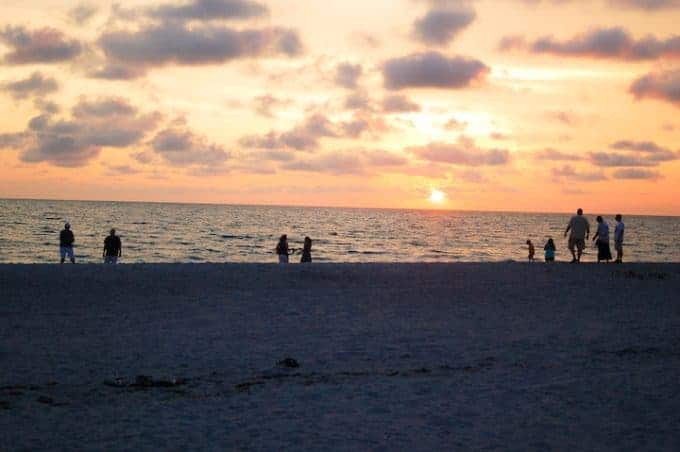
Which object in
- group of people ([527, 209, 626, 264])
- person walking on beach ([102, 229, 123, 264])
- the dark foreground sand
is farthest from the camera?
person walking on beach ([102, 229, 123, 264])

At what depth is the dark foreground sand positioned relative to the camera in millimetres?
7145

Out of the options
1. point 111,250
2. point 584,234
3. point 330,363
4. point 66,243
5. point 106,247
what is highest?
point 584,234

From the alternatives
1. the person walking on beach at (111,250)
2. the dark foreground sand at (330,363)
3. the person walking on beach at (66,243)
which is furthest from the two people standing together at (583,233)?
the person walking on beach at (66,243)

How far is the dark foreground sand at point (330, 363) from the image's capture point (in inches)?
281

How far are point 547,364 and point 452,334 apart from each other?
255 cm

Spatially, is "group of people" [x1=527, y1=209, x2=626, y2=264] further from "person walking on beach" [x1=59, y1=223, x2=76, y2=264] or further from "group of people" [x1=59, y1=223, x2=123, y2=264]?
"person walking on beach" [x1=59, y1=223, x2=76, y2=264]

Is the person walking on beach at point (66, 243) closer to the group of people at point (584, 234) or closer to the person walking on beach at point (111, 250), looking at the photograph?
the person walking on beach at point (111, 250)

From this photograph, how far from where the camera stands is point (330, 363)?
10352 millimetres

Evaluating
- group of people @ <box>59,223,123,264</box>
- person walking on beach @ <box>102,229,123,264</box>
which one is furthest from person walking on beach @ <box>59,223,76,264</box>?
person walking on beach @ <box>102,229,123,264</box>

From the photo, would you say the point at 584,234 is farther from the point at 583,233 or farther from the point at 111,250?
the point at 111,250

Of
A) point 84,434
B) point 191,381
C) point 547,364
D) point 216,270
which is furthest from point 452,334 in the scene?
point 216,270

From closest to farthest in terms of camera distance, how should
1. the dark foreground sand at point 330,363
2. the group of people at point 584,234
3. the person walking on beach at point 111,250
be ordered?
the dark foreground sand at point 330,363 < the group of people at point 584,234 < the person walking on beach at point 111,250

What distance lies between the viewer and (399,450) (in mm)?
6625

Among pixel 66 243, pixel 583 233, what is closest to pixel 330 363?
pixel 583 233
